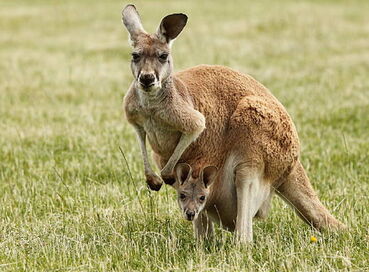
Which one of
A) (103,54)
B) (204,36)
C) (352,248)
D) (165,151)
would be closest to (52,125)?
(165,151)

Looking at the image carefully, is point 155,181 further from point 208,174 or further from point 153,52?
point 153,52

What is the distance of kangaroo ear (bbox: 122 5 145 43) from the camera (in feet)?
16.6

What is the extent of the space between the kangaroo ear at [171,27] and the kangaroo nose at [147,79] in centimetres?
36

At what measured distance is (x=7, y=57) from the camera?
52.2ft

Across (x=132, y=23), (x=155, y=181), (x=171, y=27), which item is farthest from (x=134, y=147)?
(x=171, y=27)

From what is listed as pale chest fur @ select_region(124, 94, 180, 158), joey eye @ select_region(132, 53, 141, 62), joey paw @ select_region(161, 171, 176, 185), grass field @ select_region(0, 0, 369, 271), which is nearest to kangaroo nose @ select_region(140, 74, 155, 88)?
joey eye @ select_region(132, 53, 141, 62)

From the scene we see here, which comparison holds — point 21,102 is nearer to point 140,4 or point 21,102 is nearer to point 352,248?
point 352,248

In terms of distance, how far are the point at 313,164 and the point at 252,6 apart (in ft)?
58.5

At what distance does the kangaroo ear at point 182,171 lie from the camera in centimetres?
521

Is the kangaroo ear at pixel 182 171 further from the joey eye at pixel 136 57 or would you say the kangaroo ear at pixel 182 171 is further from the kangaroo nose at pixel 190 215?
the joey eye at pixel 136 57

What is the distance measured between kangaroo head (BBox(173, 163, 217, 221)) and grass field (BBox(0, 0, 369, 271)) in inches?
10.9

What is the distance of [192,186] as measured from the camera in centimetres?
516

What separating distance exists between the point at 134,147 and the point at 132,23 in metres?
3.50

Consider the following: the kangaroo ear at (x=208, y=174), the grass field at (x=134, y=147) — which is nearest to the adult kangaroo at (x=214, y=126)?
the kangaroo ear at (x=208, y=174)
